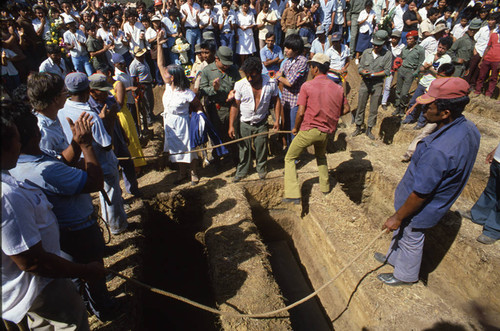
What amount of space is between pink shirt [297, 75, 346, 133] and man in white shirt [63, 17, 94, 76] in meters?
6.66

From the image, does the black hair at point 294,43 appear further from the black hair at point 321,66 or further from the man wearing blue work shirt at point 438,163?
the man wearing blue work shirt at point 438,163

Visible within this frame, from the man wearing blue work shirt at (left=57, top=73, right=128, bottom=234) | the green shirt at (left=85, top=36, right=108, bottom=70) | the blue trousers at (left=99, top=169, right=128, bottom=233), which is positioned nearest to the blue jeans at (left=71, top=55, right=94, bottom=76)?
the green shirt at (left=85, top=36, right=108, bottom=70)

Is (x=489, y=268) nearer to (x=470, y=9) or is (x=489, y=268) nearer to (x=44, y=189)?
(x=44, y=189)

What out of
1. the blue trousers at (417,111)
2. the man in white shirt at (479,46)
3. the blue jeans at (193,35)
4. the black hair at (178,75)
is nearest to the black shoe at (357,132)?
the blue trousers at (417,111)

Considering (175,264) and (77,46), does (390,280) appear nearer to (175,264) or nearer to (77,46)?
(175,264)

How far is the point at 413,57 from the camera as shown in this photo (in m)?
7.33

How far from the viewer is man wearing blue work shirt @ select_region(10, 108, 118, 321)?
6.97 feet

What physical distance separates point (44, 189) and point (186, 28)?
8143 mm

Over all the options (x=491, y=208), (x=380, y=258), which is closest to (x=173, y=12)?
(x=380, y=258)

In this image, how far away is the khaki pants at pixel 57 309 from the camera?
196cm

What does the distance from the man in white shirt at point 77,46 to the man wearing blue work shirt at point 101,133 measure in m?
5.55

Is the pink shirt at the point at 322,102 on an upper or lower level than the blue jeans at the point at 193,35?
lower

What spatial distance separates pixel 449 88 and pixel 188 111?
3808 mm

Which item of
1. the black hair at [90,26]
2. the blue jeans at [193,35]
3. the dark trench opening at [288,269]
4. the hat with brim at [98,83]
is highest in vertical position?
the black hair at [90,26]
